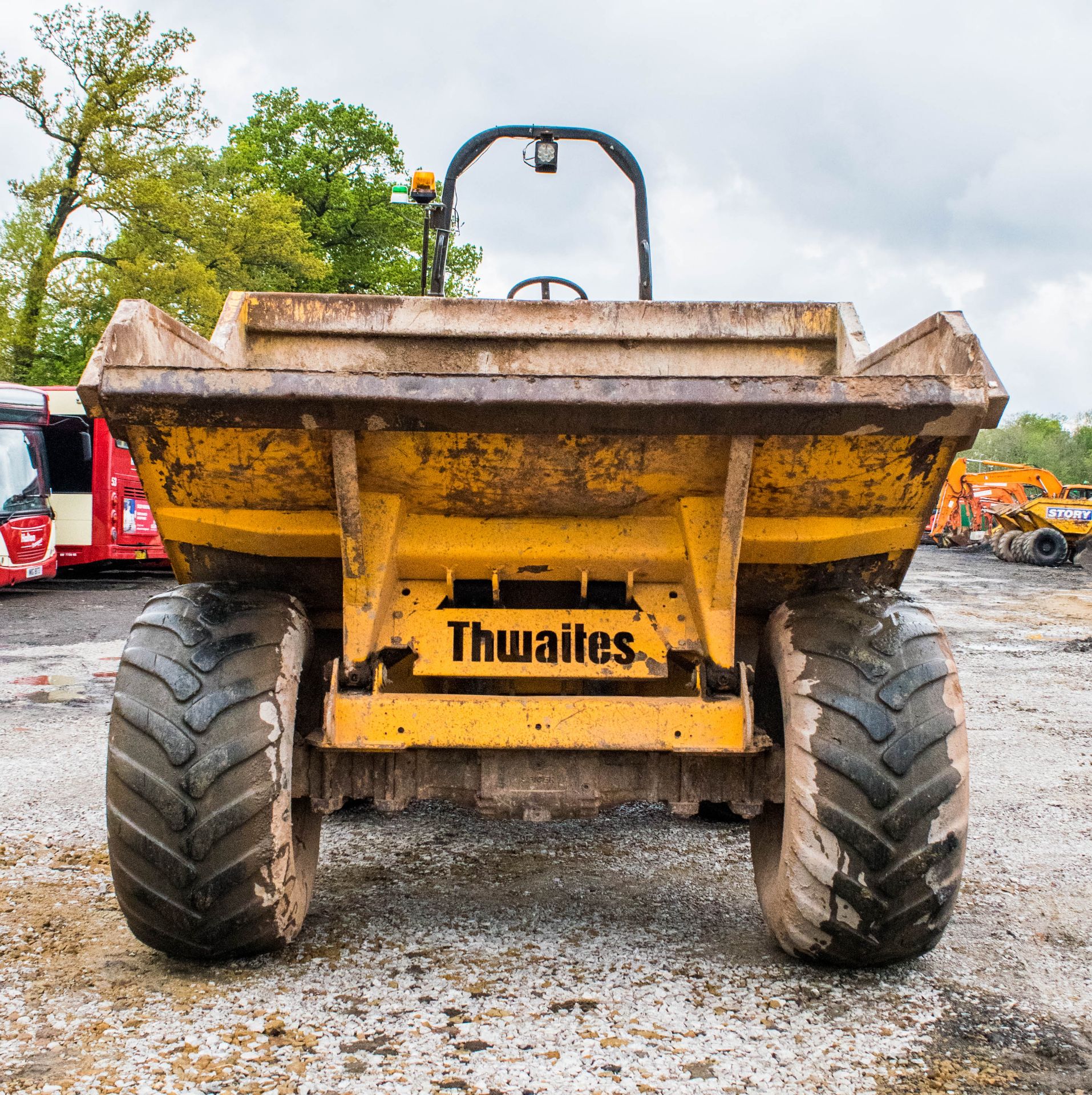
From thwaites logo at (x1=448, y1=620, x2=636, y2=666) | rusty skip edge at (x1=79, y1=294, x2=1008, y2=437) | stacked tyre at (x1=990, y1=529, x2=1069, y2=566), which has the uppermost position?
rusty skip edge at (x1=79, y1=294, x2=1008, y2=437)

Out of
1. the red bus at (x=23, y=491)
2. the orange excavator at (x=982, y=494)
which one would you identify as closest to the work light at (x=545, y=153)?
the red bus at (x=23, y=491)

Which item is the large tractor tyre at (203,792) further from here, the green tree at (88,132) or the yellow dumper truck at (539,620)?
the green tree at (88,132)

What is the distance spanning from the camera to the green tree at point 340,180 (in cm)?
3509

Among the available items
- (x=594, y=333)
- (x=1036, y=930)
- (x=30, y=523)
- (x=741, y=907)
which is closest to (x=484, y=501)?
(x=741, y=907)

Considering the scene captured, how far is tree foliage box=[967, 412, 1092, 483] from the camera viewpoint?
7300cm

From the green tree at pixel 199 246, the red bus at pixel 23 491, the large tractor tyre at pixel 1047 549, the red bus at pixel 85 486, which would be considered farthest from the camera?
the green tree at pixel 199 246

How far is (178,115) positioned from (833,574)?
96.8ft

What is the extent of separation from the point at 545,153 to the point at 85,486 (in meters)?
13.3

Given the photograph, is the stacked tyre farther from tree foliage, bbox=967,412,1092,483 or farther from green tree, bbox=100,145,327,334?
tree foliage, bbox=967,412,1092,483

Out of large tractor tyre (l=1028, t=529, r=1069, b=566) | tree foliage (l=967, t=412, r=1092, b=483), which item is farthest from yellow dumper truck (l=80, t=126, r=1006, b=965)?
tree foliage (l=967, t=412, r=1092, b=483)

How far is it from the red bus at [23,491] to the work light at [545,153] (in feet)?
36.5

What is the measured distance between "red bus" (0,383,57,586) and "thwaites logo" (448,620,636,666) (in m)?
13.0

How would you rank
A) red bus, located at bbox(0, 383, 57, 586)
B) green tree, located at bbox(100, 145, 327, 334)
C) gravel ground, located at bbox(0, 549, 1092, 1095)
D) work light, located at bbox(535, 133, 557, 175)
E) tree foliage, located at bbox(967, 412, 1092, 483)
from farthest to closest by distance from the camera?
tree foliage, located at bbox(967, 412, 1092, 483), green tree, located at bbox(100, 145, 327, 334), red bus, located at bbox(0, 383, 57, 586), work light, located at bbox(535, 133, 557, 175), gravel ground, located at bbox(0, 549, 1092, 1095)

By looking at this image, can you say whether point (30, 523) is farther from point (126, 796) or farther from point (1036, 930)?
point (1036, 930)
